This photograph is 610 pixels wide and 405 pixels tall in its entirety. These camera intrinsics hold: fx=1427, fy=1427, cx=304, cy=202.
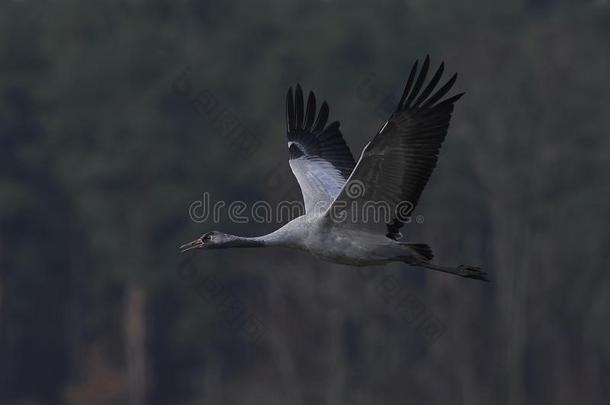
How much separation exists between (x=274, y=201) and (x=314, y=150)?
907 inches

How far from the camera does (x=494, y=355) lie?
38125mm

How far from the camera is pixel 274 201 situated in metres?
40.0

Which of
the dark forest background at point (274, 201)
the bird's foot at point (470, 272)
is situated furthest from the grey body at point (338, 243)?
the dark forest background at point (274, 201)

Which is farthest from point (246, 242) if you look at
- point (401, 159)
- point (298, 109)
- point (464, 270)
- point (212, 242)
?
point (298, 109)


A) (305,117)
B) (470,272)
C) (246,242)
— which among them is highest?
(305,117)

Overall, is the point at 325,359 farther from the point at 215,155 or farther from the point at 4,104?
the point at 4,104

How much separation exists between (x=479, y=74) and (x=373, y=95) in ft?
11.4

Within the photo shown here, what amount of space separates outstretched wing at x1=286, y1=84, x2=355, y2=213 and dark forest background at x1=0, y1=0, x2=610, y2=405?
16.3 metres

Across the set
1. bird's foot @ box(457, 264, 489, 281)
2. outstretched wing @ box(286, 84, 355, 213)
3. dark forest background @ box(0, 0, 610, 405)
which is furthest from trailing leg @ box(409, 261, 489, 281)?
dark forest background @ box(0, 0, 610, 405)

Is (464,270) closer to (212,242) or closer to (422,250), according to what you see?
(422,250)

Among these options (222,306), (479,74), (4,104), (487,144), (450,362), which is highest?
(4,104)

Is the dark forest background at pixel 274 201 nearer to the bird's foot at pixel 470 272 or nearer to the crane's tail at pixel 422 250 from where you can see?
the bird's foot at pixel 470 272

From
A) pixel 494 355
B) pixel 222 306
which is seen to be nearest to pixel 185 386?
pixel 222 306

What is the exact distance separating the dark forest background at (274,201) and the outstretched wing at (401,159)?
19575mm
